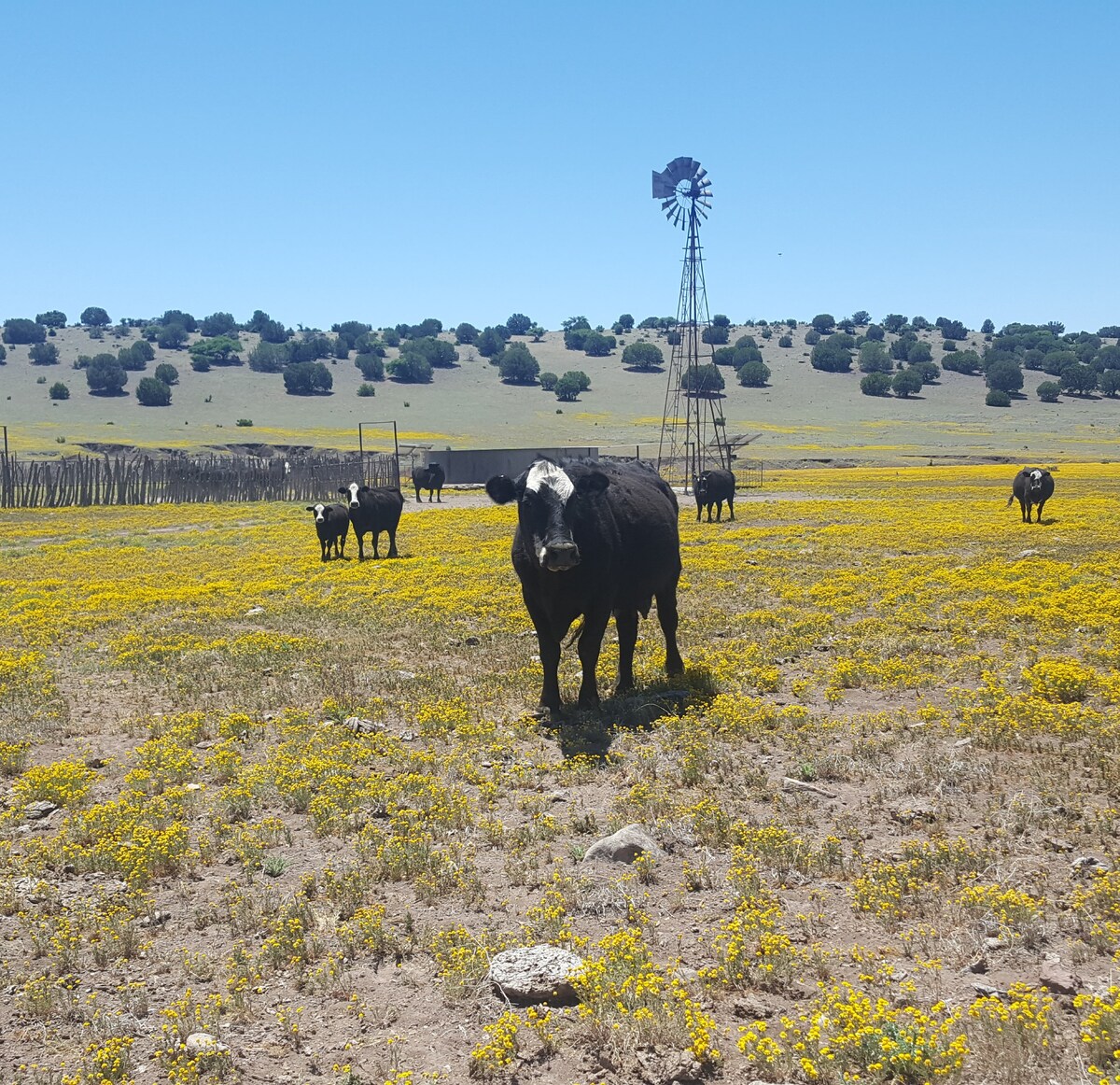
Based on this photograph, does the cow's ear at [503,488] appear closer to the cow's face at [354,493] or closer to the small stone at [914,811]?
the small stone at [914,811]

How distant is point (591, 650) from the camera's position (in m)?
9.34

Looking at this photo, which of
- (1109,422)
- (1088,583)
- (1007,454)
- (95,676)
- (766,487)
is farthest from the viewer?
(1109,422)

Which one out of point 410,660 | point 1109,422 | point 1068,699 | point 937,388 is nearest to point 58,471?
point 410,660

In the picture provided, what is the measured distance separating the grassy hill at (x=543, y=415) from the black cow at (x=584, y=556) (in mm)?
63577

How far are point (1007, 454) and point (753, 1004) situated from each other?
78.9 m

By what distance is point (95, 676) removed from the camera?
11.2m

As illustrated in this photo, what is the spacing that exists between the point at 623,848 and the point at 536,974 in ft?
4.91

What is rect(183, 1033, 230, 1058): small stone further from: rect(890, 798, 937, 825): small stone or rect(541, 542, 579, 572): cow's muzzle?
rect(541, 542, 579, 572): cow's muzzle

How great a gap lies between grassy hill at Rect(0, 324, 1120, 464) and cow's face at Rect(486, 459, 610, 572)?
211 feet

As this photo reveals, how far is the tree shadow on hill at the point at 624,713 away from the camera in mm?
8352

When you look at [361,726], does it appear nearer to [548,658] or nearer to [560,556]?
[548,658]

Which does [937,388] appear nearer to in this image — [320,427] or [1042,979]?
[320,427]

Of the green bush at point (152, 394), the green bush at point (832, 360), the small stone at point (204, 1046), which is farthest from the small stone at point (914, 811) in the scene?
the green bush at point (832, 360)

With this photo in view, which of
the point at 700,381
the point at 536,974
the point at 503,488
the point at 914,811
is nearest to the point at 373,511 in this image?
the point at 503,488
